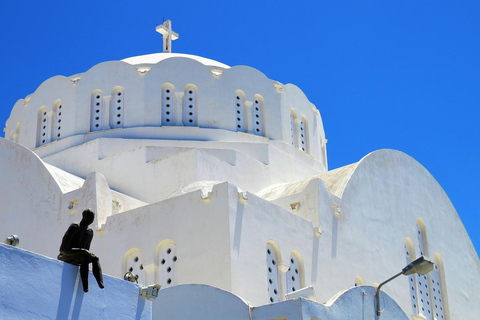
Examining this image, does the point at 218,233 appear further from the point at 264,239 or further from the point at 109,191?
the point at 109,191

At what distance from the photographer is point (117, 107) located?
2312cm

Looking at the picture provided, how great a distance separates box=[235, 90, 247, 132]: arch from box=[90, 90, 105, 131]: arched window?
3.61 m

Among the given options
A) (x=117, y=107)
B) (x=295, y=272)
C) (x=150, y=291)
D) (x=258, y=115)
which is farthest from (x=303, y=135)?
(x=150, y=291)

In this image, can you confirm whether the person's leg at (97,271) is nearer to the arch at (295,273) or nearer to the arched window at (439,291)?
the arch at (295,273)

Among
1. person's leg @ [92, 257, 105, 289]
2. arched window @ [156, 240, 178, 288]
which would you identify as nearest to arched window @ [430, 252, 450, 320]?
arched window @ [156, 240, 178, 288]

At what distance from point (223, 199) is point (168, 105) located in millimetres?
6636

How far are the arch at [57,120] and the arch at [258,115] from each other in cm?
530

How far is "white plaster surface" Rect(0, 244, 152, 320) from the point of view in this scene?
9.46 m

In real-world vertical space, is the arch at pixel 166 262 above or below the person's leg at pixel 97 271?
above

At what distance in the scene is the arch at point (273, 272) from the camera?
1716 centimetres

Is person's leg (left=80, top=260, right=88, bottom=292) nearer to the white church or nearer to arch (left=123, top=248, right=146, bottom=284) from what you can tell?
the white church

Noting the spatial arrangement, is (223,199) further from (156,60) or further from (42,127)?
(42,127)

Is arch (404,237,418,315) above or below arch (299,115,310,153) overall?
below

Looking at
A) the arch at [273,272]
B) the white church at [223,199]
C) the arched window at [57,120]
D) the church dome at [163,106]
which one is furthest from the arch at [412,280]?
the arched window at [57,120]
